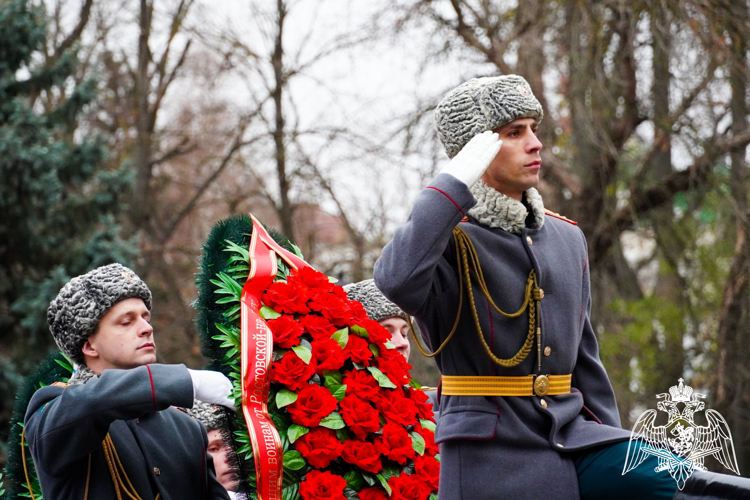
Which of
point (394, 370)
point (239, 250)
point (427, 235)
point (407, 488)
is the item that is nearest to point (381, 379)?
point (394, 370)

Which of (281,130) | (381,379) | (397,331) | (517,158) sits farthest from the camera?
(281,130)

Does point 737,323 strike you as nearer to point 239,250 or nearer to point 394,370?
point 394,370

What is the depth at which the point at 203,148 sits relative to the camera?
552 inches

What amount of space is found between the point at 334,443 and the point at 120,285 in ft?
3.35

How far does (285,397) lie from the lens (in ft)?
9.91

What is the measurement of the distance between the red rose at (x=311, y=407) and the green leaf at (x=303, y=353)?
0.10 metres

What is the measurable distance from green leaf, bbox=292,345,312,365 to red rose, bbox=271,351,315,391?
0.01 meters

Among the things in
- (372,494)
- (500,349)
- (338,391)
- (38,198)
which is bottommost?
(372,494)

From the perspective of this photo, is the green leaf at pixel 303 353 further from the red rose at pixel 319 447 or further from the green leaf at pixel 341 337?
the red rose at pixel 319 447

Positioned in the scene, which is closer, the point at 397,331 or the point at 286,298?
the point at 286,298

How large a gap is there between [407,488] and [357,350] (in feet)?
1.75

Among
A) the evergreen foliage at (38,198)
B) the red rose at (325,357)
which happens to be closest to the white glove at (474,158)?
the red rose at (325,357)

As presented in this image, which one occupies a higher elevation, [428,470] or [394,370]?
[394,370]

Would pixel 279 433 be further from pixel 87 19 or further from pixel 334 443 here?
pixel 87 19
